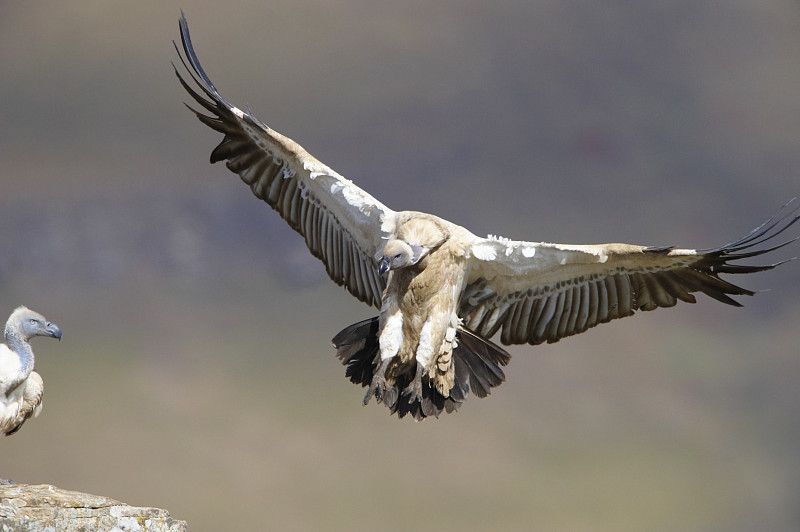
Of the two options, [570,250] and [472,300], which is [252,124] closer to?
[472,300]

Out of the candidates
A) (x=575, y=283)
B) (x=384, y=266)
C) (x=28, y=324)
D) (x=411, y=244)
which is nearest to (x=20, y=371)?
(x=28, y=324)

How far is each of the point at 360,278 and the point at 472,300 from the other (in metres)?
0.97

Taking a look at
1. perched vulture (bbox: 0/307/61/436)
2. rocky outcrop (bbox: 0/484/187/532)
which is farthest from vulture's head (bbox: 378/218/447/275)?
perched vulture (bbox: 0/307/61/436)

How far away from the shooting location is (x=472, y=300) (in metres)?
6.66

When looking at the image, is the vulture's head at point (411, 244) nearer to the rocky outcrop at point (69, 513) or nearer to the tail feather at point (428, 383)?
the tail feather at point (428, 383)

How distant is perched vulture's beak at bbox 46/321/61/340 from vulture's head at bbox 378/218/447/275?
2.19 metres

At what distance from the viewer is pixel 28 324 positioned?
561 cm

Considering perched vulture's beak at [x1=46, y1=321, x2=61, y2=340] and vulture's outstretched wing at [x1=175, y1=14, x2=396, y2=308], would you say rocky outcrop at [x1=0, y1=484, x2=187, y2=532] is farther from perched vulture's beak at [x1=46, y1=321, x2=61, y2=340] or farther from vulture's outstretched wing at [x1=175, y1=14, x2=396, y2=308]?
vulture's outstretched wing at [x1=175, y1=14, x2=396, y2=308]

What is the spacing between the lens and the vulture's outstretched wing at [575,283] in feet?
20.5

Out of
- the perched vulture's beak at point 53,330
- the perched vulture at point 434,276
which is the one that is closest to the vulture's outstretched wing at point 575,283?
the perched vulture at point 434,276

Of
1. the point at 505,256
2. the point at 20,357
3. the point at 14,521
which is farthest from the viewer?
the point at 505,256

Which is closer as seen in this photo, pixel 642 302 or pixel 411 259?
pixel 411 259

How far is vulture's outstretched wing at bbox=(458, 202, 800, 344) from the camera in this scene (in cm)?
623

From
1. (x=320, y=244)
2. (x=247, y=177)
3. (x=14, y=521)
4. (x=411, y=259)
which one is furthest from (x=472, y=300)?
(x=14, y=521)
